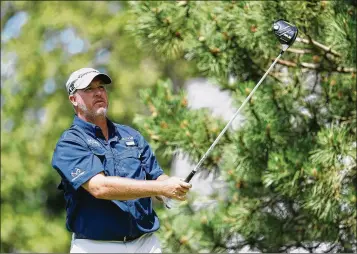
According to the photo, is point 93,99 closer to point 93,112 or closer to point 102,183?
point 93,112

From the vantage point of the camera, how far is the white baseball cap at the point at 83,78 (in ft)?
13.5

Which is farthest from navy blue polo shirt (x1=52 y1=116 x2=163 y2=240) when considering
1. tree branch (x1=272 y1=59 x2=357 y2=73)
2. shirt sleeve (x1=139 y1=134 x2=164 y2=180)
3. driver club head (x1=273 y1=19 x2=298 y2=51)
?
tree branch (x1=272 y1=59 x2=357 y2=73)

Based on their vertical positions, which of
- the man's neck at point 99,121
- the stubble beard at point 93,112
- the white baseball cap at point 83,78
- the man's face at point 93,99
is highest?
the white baseball cap at point 83,78

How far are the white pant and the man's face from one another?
0.55 metres

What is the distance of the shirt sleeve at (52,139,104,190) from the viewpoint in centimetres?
395

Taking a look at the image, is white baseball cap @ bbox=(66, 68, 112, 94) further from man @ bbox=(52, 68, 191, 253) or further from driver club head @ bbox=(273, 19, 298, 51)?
driver club head @ bbox=(273, 19, 298, 51)

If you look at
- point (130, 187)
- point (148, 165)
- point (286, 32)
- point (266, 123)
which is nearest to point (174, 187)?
point (130, 187)

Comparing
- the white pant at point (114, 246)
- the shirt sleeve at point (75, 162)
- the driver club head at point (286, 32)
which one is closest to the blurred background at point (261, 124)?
the driver club head at point (286, 32)

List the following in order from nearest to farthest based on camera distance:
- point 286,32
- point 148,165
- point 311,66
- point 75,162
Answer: point 75,162 < point 148,165 < point 286,32 < point 311,66

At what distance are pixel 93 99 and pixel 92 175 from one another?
1.22ft

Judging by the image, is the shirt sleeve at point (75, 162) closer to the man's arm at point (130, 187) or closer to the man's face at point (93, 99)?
the man's arm at point (130, 187)

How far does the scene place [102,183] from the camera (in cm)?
391

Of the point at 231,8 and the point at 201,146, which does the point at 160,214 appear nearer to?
the point at 201,146

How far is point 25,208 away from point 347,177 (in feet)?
34.4
